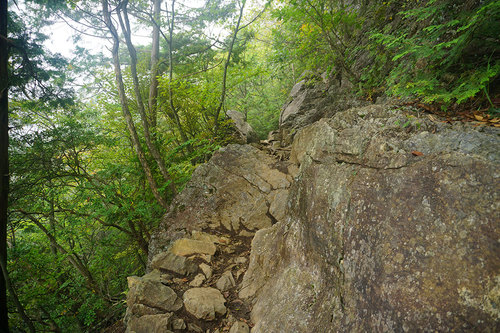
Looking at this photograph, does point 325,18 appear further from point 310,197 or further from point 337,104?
point 310,197

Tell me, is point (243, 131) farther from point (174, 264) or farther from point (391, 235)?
point (391, 235)

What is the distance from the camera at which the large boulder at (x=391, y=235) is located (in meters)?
1.72

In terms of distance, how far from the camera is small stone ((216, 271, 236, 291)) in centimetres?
409

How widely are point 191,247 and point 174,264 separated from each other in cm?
52

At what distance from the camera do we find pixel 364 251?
2.40m

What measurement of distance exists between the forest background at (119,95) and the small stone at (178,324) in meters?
3.27

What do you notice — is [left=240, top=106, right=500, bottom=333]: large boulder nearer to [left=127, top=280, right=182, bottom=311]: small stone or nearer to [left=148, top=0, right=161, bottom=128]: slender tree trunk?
[left=127, top=280, right=182, bottom=311]: small stone

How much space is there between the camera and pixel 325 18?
5.67 m

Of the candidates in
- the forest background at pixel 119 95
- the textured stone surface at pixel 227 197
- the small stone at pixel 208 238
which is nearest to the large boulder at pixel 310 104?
the forest background at pixel 119 95

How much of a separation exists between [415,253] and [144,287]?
13.6 feet

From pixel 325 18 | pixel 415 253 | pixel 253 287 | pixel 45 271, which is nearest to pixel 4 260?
pixel 45 271

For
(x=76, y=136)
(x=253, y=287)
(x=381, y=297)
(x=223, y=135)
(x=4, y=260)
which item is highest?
(x=76, y=136)

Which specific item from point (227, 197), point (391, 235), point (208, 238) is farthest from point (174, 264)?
point (391, 235)

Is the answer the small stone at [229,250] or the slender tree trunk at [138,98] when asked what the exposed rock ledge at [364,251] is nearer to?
the small stone at [229,250]
